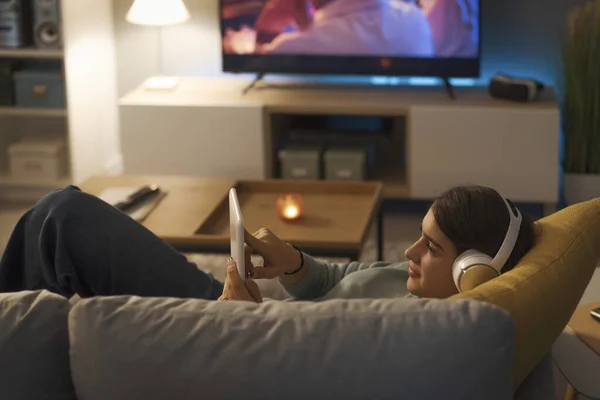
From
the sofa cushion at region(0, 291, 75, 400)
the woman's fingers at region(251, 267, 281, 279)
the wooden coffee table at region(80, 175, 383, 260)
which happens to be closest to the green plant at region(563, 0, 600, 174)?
the wooden coffee table at region(80, 175, 383, 260)

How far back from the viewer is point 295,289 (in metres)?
2.23

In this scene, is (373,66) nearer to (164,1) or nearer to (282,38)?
(282,38)

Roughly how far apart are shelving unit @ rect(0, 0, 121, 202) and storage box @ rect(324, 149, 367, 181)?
3.67 ft

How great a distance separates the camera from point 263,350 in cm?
134

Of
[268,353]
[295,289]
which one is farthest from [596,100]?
[268,353]

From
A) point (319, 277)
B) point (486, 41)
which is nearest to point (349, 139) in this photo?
point (486, 41)

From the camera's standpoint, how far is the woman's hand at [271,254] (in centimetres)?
210

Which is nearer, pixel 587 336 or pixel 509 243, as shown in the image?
pixel 509 243

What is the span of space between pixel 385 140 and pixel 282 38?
635 mm

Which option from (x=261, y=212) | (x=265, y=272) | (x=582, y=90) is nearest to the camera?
(x=265, y=272)

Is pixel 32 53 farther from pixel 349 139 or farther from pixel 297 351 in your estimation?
pixel 297 351

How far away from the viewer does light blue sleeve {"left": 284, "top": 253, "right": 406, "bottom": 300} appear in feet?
7.26

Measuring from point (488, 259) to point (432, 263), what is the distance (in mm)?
134

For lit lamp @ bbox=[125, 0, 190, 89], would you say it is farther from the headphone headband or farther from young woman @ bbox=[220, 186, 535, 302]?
the headphone headband
